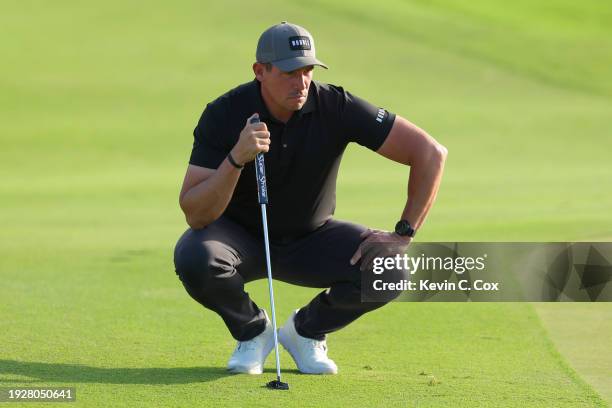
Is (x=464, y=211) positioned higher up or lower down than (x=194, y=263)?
lower down

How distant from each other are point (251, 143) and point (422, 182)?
1.03 metres

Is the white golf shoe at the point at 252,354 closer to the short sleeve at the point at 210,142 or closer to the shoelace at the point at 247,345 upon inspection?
the shoelace at the point at 247,345

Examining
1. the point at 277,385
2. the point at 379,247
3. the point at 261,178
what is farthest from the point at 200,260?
the point at 379,247

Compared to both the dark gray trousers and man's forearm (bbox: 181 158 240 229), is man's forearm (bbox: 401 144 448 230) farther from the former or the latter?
man's forearm (bbox: 181 158 240 229)

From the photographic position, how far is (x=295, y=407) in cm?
552

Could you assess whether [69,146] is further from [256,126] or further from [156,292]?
[256,126]

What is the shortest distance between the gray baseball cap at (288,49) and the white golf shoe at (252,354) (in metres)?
1.33

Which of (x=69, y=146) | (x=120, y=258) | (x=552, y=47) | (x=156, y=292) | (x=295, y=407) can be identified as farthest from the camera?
(x=552, y=47)

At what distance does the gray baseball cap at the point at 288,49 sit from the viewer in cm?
616

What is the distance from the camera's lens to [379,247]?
6.43m

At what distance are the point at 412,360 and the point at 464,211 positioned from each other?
27.9 ft

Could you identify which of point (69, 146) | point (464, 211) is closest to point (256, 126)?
point (464, 211)

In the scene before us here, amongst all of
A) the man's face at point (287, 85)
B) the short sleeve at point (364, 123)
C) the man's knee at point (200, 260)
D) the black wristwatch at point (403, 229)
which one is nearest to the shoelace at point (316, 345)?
the man's knee at point (200, 260)

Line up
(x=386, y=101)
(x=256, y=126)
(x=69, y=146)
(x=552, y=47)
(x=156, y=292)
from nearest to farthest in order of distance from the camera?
(x=256, y=126)
(x=156, y=292)
(x=69, y=146)
(x=386, y=101)
(x=552, y=47)
